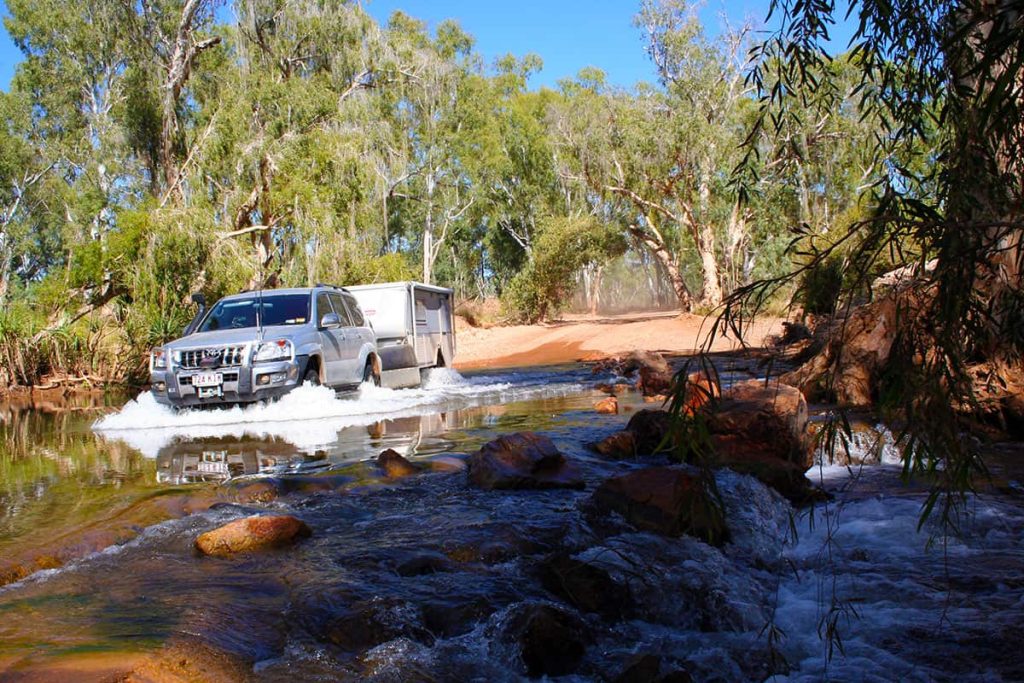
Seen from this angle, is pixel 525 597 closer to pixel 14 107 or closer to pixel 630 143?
pixel 630 143

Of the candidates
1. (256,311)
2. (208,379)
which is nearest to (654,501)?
(208,379)

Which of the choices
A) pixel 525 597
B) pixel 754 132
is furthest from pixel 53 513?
pixel 754 132

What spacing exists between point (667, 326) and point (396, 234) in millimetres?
Result: 30825

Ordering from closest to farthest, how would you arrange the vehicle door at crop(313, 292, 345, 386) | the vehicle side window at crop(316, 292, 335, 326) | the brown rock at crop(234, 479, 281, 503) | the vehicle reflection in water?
the brown rock at crop(234, 479, 281, 503) → the vehicle reflection in water → the vehicle door at crop(313, 292, 345, 386) → the vehicle side window at crop(316, 292, 335, 326)

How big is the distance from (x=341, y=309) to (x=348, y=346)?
0.75 m

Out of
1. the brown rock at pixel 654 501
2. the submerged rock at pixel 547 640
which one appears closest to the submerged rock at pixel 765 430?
the brown rock at pixel 654 501

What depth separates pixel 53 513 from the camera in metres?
5.91

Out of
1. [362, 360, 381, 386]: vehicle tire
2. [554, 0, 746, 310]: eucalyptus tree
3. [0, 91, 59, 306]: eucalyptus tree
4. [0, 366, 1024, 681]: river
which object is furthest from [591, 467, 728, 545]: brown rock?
[0, 91, 59, 306]: eucalyptus tree

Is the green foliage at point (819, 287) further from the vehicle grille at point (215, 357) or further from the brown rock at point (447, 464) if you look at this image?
the vehicle grille at point (215, 357)

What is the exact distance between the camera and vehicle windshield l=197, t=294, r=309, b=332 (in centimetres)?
1209

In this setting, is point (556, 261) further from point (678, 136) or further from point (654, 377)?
point (654, 377)

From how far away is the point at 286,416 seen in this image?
447 inches

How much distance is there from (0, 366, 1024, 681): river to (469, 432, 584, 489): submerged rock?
174 mm

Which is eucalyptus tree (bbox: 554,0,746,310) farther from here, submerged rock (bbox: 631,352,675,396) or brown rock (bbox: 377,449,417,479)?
brown rock (bbox: 377,449,417,479)
